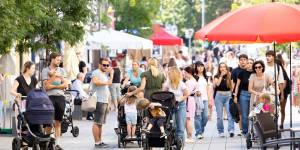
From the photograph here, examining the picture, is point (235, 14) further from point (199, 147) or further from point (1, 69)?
point (1, 69)

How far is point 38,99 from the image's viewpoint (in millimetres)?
12133

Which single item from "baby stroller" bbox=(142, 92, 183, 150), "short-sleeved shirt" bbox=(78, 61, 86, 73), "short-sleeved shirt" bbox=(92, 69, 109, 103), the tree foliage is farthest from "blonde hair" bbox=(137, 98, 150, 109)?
"short-sleeved shirt" bbox=(78, 61, 86, 73)

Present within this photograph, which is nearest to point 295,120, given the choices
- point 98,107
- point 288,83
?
point 288,83

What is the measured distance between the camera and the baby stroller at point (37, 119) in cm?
1216

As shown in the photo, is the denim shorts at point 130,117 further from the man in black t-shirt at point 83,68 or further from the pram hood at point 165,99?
the man in black t-shirt at point 83,68

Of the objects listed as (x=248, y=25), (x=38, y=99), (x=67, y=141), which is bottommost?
(x=67, y=141)

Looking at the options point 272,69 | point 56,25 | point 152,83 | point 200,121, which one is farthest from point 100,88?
point 272,69

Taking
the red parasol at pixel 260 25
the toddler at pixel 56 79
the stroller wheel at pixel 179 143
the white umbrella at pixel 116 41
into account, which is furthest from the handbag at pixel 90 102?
the white umbrella at pixel 116 41

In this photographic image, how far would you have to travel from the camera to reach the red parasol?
994 cm

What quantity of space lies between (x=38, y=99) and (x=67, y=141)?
4.02m

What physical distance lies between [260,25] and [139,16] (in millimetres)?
25344

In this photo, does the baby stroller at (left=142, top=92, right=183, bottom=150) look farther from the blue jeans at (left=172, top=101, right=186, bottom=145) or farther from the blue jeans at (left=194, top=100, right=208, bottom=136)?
the blue jeans at (left=194, top=100, right=208, bottom=136)

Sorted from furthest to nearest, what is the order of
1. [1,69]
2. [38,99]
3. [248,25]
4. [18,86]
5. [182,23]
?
[182,23], [1,69], [18,86], [38,99], [248,25]

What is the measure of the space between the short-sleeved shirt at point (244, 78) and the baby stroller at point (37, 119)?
4910 millimetres
